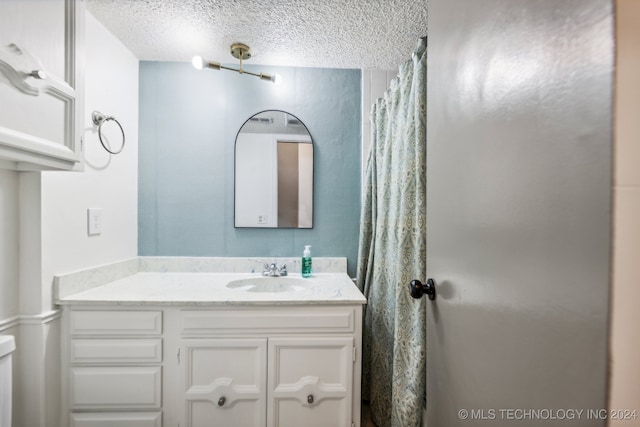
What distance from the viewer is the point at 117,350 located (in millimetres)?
1150

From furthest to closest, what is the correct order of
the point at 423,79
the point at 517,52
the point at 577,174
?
the point at 423,79
the point at 517,52
the point at 577,174

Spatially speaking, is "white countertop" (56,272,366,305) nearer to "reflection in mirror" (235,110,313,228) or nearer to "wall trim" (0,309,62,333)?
"wall trim" (0,309,62,333)

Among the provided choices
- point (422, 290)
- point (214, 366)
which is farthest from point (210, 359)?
point (422, 290)

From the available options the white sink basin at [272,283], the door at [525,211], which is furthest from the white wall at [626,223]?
the white sink basin at [272,283]

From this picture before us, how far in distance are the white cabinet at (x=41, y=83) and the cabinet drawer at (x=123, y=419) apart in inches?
41.5

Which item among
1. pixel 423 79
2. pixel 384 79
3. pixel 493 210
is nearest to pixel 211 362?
pixel 493 210

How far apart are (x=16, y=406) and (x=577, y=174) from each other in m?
1.84

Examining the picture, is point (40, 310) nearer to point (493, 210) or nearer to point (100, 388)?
point (100, 388)

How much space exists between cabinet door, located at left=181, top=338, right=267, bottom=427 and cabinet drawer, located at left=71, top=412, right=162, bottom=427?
0.14 m

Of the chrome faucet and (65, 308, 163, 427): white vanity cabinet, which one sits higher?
the chrome faucet

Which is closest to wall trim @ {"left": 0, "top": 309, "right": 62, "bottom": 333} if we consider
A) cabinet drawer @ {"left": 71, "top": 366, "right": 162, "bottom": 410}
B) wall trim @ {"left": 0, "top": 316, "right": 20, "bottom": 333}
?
wall trim @ {"left": 0, "top": 316, "right": 20, "bottom": 333}

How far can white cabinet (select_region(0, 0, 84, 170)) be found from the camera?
2.47 ft

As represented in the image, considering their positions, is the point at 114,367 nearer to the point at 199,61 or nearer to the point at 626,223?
the point at 199,61

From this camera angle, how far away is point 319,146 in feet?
5.76
